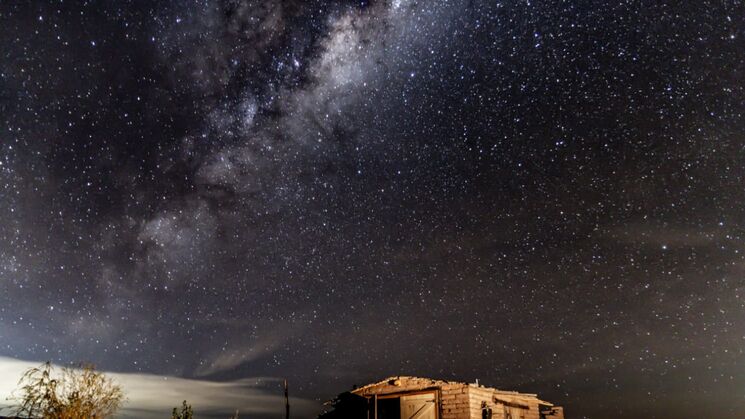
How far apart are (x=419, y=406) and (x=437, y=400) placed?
0.87 metres

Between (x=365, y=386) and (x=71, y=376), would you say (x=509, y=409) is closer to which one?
(x=365, y=386)

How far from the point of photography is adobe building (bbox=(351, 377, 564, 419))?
18703mm

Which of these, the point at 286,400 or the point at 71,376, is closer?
the point at 71,376

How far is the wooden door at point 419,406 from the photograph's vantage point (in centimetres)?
1908

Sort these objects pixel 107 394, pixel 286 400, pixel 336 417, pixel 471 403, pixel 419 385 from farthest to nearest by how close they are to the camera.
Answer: pixel 286 400, pixel 336 417, pixel 419 385, pixel 471 403, pixel 107 394

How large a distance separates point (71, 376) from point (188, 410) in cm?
518

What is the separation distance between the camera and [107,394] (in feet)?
54.0

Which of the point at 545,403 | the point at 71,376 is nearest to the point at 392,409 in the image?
the point at 545,403

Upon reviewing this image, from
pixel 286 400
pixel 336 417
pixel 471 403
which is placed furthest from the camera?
pixel 286 400

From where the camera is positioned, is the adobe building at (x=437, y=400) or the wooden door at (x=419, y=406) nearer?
the adobe building at (x=437, y=400)

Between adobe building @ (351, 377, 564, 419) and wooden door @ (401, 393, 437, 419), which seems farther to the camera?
wooden door @ (401, 393, 437, 419)

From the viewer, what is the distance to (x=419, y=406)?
1944cm

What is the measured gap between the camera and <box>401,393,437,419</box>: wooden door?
1908 centimetres

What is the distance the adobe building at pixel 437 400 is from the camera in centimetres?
1870
